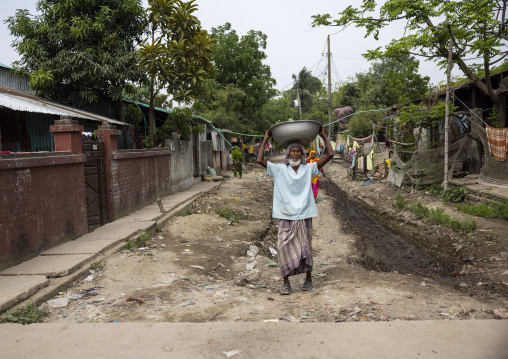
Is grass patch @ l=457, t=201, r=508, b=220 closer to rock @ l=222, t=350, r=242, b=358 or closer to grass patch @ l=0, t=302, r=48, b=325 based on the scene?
rock @ l=222, t=350, r=242, b=358

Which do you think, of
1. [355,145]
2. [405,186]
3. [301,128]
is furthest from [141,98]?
[301,128]

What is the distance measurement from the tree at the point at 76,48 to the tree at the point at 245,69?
1833cm

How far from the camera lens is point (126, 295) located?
A: 461 cm

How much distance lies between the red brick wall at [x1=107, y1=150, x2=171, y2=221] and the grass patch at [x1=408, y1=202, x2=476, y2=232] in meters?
7.12

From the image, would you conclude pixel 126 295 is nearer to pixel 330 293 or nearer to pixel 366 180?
pixel 330 293

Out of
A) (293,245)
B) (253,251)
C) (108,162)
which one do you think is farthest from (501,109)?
(108,162)

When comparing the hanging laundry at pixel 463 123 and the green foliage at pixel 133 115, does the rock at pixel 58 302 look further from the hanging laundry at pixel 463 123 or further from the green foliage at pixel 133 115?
the hanging laundry at pixel 463 123

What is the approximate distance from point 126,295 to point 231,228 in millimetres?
4889

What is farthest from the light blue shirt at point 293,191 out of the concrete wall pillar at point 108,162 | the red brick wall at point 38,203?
the concrete wall pillar at point 108,162

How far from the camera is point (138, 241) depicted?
278 inches

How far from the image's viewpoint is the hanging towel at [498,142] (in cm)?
984

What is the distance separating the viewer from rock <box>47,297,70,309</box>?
4.25 m

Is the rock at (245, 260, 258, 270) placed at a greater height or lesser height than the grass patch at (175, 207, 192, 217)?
lesser

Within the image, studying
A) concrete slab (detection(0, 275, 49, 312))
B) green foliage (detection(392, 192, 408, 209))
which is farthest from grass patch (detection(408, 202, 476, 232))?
concrete slab (detection(0, 275, 49, 312))
